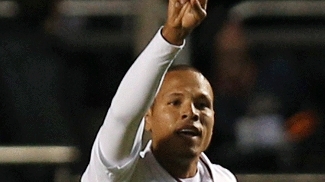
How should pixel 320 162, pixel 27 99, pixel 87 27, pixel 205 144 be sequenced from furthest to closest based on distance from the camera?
pixel 87 27 → pixel 320 162 → pixel 27 99 → pixel 205 144

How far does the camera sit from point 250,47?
4.05 meters

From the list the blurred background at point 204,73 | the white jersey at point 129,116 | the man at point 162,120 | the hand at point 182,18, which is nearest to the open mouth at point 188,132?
the man at point 162,120

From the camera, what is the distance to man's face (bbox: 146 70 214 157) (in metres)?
2.20

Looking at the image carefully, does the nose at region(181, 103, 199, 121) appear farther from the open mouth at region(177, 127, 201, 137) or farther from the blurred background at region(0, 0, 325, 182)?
the blurred background at region(0, 0, 325, 182)

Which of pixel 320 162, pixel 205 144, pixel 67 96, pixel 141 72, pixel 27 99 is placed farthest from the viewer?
pixel 320 162

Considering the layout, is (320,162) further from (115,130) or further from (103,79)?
(115,130)

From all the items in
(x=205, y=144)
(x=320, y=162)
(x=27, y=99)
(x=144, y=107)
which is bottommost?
(x=320, y=162)

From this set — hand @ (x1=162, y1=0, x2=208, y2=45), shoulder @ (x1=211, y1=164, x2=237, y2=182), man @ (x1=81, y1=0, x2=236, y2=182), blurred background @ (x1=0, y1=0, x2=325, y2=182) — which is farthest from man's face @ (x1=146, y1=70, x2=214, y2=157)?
blurred background @ (x1=0, y1=0, x2=325, y2=182)

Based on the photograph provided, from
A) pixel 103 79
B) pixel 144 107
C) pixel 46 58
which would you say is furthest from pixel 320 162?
Answer: pixel 144 107

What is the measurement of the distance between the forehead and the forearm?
0.20 meters

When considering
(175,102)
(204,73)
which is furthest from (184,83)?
(204,73)

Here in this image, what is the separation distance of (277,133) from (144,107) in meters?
1.92

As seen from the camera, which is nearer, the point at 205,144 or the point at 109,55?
the point at 205,144

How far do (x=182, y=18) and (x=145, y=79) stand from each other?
12cm
